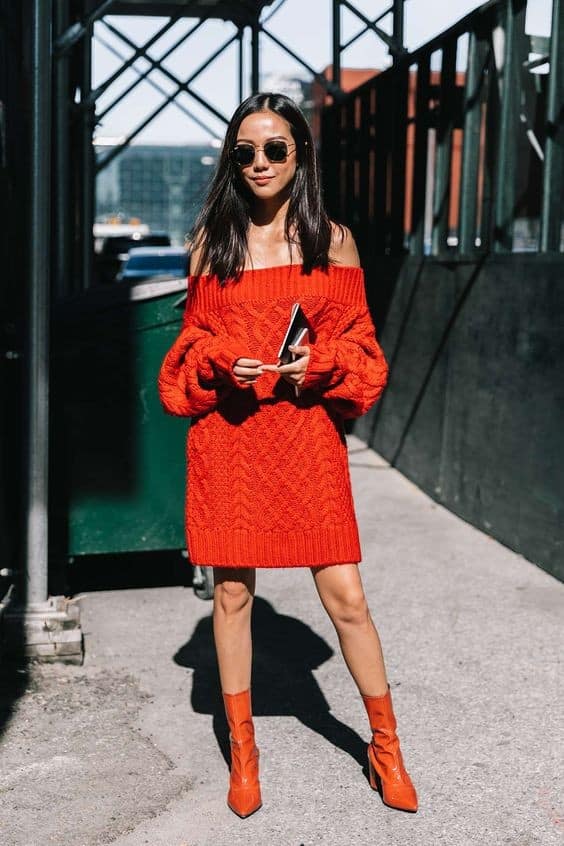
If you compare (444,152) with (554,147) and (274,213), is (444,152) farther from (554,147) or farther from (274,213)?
(274,213)

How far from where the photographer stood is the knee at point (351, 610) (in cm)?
326

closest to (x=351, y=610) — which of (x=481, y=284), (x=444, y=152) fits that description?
(x=481, y=284)

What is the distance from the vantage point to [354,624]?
3273mm

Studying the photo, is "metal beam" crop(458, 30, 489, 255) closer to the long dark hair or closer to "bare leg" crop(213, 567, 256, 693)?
the long dark hair

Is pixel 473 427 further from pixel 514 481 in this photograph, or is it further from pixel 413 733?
pixel 413 733

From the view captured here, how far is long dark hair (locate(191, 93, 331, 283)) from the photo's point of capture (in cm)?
323

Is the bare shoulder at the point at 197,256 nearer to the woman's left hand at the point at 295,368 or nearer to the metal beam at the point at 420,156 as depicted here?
the woman's left hand at the point at 295,368

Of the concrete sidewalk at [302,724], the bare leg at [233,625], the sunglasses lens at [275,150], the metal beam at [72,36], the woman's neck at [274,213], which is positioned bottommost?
the concrete sidewalk at [302,724]

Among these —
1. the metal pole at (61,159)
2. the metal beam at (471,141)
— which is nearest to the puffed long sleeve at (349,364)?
the metal beam at (471,141)

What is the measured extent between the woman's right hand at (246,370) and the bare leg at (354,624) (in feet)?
2.03

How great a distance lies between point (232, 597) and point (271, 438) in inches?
19.7

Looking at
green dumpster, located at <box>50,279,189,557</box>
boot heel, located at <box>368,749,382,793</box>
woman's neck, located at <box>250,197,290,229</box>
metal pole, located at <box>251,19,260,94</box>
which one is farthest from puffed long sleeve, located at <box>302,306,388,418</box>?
metal pole, located at <box>251,19,260,94</box>

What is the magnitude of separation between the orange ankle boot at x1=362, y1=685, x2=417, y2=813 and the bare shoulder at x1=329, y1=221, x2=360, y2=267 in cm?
127

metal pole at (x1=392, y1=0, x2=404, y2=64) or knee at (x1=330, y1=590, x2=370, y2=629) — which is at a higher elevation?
metal pole at (x1=392, y1=0, x2=404, y2=64)
